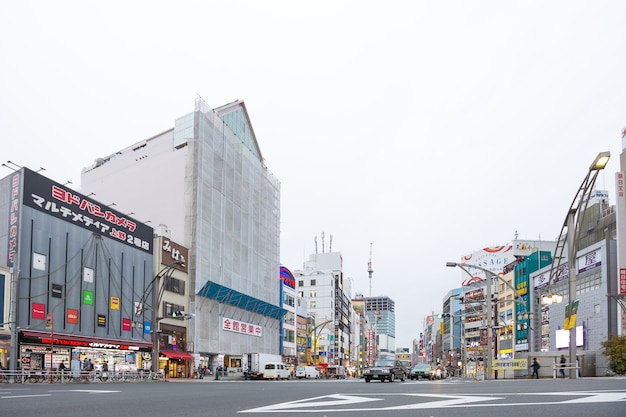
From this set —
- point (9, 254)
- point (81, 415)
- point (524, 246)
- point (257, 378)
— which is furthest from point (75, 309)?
point (524, 246)

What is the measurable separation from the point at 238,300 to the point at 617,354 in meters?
45.4

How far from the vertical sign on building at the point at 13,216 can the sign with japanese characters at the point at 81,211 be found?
1.81 ft

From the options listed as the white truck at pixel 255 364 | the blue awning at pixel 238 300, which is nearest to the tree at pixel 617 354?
the white truck at pixel 255 364

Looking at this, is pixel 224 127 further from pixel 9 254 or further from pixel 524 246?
pixel 524 246

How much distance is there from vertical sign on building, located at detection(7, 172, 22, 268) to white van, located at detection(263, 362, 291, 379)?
27.6 meters

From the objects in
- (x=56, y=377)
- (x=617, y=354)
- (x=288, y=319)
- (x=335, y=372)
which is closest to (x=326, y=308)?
(x=288, y=319)

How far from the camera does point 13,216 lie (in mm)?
46031

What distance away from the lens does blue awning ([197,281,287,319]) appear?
70.4 meters

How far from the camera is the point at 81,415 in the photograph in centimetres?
842

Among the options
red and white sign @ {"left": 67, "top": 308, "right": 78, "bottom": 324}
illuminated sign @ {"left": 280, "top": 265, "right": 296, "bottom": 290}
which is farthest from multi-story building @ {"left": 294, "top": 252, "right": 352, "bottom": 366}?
red and white sign @ {"left": 67, "top": 308, "right": 78, "bottom": 324}

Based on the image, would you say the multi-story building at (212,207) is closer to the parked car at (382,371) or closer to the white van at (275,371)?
the white van at (275,371)

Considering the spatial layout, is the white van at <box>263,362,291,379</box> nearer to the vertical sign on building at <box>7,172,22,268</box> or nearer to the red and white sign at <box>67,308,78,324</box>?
the red and white sign at <box>67,308,78,324</box>

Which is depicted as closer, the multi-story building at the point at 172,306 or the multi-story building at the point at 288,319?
the multi-story building at the point at 172,306

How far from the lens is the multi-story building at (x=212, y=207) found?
70069mm
